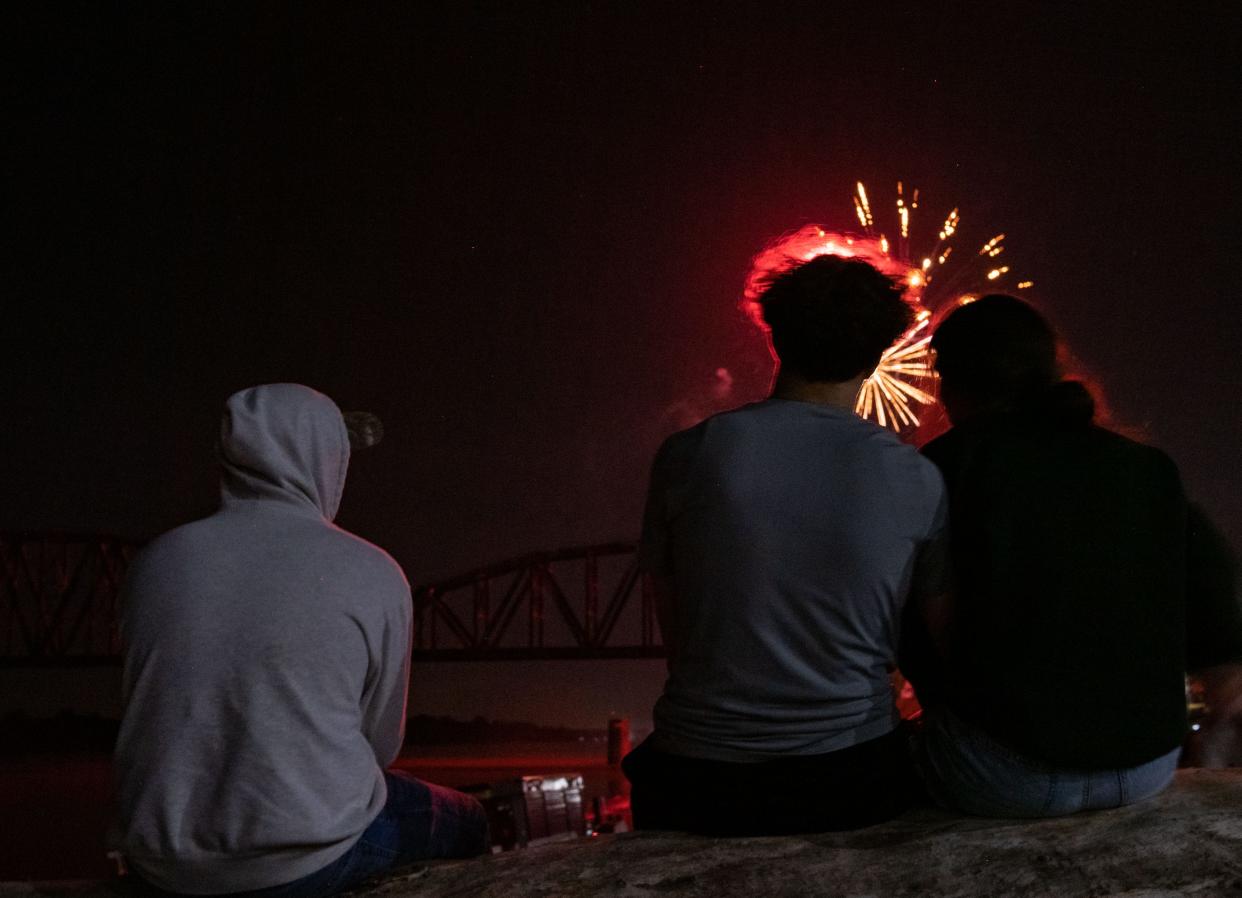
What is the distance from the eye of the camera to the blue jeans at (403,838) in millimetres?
2660

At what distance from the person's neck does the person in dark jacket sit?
0.25m

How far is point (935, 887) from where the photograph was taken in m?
2.49

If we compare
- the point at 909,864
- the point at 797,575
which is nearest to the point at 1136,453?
the point at 797,575

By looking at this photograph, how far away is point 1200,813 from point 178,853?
7.71ft

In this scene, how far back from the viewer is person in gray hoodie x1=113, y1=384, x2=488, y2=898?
243 centimetres

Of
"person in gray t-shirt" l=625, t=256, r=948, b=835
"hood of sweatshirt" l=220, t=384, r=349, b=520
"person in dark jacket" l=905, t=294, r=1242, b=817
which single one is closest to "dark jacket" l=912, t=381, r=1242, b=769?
"person in dark jacket" l=905, t=294, r=1242, b=817

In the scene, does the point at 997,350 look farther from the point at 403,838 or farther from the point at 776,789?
the point at 403,838

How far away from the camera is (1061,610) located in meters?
2.66

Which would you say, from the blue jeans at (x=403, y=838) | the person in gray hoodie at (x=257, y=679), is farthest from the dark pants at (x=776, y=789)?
the person in gray hoodie at (x=257, y=679)

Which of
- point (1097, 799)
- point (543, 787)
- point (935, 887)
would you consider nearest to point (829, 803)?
point (935, 887)

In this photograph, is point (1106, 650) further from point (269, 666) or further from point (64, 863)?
point (64, 863)

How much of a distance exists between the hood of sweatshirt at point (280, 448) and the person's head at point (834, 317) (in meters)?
1.13

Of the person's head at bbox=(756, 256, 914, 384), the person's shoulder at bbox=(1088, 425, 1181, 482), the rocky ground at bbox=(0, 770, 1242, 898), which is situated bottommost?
the rocky ground at bbox=(0, 770, 1242, 898)

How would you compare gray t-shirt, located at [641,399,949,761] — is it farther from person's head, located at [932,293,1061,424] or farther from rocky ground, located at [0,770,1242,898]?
person's head, located at [932,293,1061,424]
